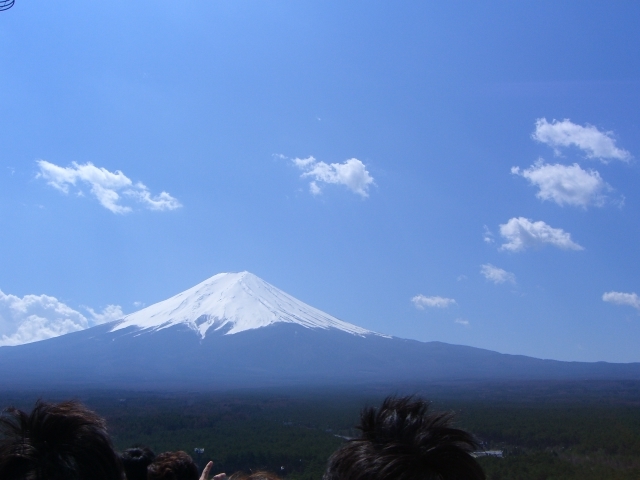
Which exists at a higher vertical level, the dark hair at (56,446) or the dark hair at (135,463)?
the dark hair at (56,446)

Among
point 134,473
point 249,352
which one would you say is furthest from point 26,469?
point 249,352

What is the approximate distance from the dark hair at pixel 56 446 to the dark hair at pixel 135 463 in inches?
62.8

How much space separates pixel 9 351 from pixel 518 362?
4823 inches

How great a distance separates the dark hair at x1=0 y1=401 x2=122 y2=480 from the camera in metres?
1.69

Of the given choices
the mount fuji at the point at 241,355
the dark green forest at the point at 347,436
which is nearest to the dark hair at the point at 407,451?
the dark green forest at the point at 347,436

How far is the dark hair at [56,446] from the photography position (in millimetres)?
1688

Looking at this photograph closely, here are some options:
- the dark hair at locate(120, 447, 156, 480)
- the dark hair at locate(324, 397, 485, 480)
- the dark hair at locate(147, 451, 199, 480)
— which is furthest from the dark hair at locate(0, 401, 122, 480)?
the dark hair at locate(120, 447, 156, 480)

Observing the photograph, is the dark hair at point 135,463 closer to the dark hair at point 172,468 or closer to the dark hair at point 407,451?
the dark hair at point 172,468

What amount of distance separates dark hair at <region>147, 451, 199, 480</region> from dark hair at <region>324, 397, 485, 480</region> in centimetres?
174

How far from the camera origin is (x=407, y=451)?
1.59 meters

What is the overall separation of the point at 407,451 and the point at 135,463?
2220 mm

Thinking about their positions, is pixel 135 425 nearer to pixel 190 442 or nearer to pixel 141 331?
pixel 190 442

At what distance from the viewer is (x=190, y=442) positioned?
83.1 ft

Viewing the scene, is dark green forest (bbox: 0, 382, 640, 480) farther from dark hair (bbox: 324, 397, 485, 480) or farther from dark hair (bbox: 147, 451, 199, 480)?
dark hair (bbox: 324, 397, 485, 480)
